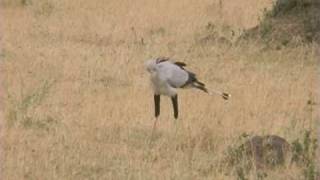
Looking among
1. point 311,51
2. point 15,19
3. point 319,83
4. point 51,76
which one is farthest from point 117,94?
point 15,19

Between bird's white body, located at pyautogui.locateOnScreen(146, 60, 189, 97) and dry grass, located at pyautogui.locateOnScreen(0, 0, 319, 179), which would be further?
bird's white body, located at pyautogui.locateOnScreen(146, 60, 189, 97)

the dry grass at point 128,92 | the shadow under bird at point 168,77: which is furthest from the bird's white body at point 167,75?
the dry grass at point 128,92

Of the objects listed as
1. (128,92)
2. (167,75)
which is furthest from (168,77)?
(128,92)

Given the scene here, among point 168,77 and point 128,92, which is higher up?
point 168,77

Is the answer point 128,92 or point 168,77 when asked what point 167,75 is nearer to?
point 168,77

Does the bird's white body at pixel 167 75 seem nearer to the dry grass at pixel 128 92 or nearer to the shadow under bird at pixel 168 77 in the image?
the shadow under bird at pixel 168 77

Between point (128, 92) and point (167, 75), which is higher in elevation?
point (167, 75)

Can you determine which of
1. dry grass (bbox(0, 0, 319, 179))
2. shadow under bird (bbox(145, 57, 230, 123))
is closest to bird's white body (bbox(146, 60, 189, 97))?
shadow under bird (bbox(145, 57, 230, 123))

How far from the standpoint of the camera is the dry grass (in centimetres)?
628

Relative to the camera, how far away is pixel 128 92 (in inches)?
350

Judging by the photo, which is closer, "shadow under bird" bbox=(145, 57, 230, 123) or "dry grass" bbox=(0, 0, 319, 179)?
"dry grass" bbox=(0, 0, 319, 179)

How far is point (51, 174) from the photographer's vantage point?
5.84 meters

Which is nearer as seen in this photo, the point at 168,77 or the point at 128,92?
the point at 168,77

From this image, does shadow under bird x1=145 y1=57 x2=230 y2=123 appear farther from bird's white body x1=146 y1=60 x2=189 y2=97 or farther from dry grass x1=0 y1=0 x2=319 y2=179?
dry grass x1=0 y1=0 x2=319 y2=179
